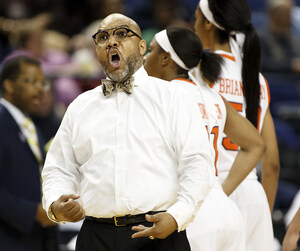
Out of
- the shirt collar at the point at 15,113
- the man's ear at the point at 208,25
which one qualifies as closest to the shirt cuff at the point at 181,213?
the man's ear at the point at 208,25

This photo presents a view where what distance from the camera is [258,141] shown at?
354 centimetres

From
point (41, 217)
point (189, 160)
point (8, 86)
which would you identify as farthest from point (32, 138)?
point (189, 160)

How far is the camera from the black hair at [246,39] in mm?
3857

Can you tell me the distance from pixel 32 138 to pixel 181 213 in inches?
85.8

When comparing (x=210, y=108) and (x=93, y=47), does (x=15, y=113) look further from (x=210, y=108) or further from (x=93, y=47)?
(x=93, y=47)

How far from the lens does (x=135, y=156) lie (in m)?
2.79

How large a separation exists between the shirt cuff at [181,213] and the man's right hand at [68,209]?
37 cm

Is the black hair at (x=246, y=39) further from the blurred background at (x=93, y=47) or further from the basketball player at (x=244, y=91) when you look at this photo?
Answer: the blurred background at (x=93, y=47)

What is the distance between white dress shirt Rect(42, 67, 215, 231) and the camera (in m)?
2.74

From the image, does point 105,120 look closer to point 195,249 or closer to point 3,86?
point 195,249

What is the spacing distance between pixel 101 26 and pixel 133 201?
82 centimetres

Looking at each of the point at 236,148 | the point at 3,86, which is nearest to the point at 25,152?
the point at 3,86

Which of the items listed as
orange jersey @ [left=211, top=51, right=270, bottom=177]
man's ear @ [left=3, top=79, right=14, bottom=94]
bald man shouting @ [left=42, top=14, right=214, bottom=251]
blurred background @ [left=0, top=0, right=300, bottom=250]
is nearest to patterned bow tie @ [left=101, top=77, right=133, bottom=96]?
bald man shouting @ [left=42, top=14, right=214, bottom=251]

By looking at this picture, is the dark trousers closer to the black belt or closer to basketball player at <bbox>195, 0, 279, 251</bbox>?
the black belt
